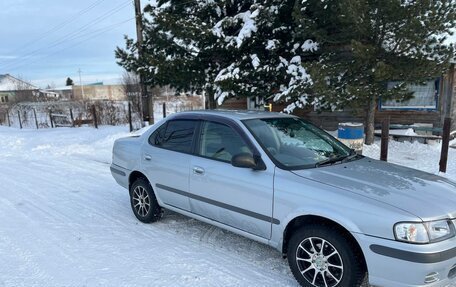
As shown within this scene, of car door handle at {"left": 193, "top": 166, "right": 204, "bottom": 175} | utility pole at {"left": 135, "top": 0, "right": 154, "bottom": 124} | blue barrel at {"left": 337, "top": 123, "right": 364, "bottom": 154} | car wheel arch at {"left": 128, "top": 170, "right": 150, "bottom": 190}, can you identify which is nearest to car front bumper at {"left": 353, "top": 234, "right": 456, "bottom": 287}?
car door handle at {"left": 193, "top": 166, "right": 204, "bottom": 175}

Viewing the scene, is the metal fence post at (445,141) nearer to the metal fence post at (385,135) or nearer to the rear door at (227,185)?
the metal fence post at (385,135)

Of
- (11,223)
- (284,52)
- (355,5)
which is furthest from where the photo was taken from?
(284,52)

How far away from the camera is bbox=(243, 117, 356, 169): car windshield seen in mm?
3795

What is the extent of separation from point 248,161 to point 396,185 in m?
1.34

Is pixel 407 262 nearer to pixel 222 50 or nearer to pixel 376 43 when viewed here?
pixel 376 43

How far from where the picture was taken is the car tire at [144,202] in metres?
5.06

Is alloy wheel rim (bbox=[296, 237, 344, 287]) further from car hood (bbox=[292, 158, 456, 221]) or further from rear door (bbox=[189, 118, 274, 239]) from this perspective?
car hood (bbox=[292, 158, 456, 221])

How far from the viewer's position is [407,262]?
108 inches

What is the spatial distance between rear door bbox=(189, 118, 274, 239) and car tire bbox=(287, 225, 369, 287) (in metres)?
0.37

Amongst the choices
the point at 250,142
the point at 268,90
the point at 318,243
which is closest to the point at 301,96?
the point at 268,90

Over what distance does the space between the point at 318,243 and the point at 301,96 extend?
7.70 metres

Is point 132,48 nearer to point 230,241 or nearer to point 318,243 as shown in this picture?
point 230,241

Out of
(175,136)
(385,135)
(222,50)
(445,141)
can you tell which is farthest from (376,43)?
(175,136)

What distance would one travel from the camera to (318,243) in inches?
128
